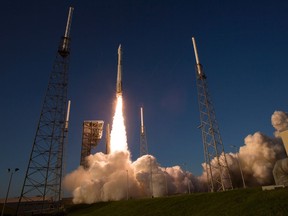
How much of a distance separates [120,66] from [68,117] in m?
25.7

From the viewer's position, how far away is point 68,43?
217ft

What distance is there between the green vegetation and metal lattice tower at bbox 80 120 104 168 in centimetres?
4046

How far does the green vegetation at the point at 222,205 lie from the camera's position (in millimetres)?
28333

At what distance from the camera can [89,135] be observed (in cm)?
9506

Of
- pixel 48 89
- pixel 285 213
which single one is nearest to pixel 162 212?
pixel 285 213

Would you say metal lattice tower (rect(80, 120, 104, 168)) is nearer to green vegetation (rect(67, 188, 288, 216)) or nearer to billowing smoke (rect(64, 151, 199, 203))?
billowing smoke (rect(64, 151, 199, 203))

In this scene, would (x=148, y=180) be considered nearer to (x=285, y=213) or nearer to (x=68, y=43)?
(x=68, y=43)

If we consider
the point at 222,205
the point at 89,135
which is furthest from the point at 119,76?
the point at 222,205

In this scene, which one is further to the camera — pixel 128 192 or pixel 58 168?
pixel 128 192

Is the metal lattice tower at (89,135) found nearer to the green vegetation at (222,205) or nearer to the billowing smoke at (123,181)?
the billowing smoke at (123,181)

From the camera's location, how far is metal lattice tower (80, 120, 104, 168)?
9438cm

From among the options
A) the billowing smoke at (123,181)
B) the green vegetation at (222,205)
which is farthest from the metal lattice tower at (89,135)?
the green vegetation at (222,205)

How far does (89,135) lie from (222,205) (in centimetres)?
6771

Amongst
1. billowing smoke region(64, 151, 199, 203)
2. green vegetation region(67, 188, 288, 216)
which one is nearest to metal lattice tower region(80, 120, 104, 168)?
billowing smoke region(64, 151, 199, 203)
